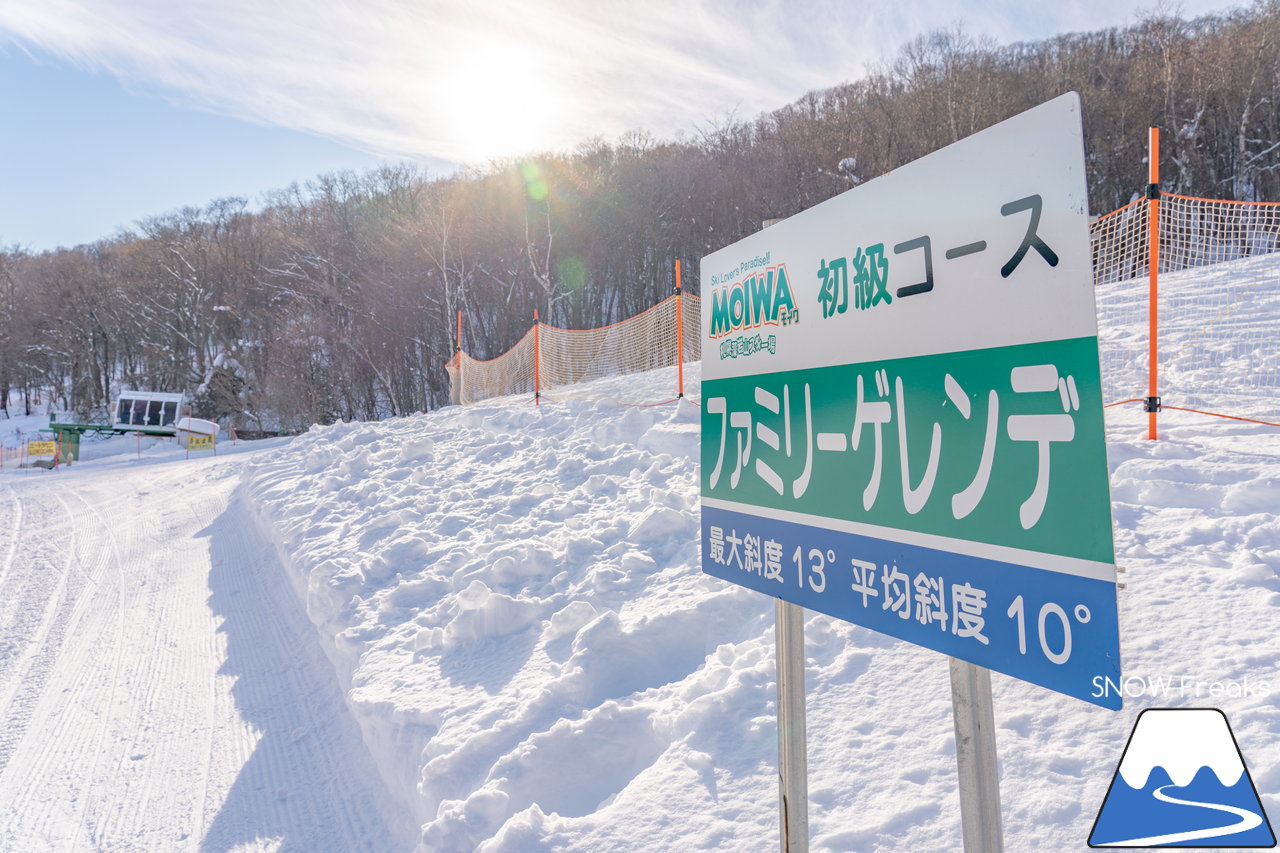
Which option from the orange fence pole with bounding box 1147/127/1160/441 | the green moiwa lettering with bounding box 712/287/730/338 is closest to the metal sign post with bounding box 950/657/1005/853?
the green moiwa lettering with bounding box 712/287/730/338

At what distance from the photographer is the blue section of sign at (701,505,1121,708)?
1.08 metres

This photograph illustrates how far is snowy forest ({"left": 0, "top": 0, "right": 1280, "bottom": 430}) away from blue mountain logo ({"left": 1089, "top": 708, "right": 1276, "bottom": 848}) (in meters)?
27.5

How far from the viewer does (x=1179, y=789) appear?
1.22m

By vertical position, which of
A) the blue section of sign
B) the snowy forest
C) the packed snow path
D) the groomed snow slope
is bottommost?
the packed snow path

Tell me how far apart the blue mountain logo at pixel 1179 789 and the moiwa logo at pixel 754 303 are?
44.6 inches

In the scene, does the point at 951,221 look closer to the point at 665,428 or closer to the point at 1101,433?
the point at 1101,433

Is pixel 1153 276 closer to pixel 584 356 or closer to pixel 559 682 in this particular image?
pixel 559 682

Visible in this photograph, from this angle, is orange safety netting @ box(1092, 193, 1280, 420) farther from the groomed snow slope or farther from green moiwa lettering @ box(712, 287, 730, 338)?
green moiwa lettering @ box(712, 287, 730, 338)

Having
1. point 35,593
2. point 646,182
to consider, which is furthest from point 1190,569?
point 646,182

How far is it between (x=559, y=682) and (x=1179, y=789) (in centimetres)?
309

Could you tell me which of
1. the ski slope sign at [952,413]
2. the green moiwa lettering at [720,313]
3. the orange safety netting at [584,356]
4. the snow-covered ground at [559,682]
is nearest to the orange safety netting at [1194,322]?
the snow-covered ground at [559,682]

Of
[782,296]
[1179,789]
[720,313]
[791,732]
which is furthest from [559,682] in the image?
[1179,789]

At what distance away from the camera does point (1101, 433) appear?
1.05m

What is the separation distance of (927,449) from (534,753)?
8.89 ft
